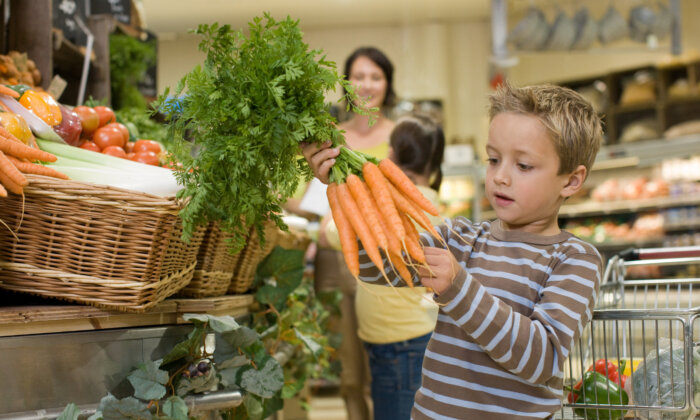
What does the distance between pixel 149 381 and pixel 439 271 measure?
2.36 feet

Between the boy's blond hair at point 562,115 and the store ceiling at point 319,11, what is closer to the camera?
the boy's blond hair at point 562,115

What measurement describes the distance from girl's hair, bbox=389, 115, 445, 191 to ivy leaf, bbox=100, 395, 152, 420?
150 cm

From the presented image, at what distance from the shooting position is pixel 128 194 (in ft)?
5.05

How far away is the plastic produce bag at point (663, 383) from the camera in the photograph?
1688 millimetres

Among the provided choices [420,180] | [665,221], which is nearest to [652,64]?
[665,221]

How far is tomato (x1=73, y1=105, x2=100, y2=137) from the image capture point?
219 centimetres

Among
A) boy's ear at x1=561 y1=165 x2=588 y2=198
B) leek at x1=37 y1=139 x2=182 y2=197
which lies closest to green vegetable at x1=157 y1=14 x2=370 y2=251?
leek at x1=37 y1=139 x2=182 y2=197

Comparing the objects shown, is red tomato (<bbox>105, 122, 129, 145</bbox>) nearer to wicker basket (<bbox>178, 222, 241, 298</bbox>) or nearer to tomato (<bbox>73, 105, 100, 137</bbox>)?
tomato (<bbox>73, 105, 100, 137</bbox>)

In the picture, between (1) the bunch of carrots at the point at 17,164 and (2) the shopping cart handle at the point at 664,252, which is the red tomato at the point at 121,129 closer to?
(1) the bunch of carrots at the point at 17,164

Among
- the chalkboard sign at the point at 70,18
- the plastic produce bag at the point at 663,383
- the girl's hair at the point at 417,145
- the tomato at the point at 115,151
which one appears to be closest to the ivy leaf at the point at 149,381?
the tomato at the point at 115,151

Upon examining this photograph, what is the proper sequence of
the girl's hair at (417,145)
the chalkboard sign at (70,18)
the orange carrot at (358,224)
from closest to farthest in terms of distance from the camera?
the orange carrot at (358,224), the girl's hair at (417,145), the chalkboard sign at (70,18)

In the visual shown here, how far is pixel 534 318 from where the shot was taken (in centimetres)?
141

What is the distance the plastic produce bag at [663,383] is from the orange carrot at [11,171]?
1417 millimetres

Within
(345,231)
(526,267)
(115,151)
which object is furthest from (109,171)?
(526,267)
